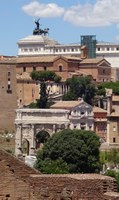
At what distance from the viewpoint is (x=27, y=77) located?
65.4m

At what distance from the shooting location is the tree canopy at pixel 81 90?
5944cm

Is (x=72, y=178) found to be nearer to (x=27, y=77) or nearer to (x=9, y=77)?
(x=9, y=77)

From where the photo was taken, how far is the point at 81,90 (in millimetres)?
60500

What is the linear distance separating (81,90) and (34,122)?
11752mm

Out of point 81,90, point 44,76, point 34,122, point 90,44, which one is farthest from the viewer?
point 90,44

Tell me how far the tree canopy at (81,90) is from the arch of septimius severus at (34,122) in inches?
365

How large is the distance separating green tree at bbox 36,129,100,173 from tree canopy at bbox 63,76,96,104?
1036 inches

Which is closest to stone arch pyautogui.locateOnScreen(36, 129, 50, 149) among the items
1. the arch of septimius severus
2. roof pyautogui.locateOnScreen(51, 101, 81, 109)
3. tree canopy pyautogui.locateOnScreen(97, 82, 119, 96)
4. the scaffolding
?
the arch of septimius severus

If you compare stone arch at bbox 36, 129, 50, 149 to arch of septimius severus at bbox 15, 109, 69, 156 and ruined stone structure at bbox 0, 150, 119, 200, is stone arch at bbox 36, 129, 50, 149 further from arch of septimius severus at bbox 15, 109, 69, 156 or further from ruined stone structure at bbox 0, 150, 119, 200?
A: ruined stone structure at bbox 0, 150, 119, 200

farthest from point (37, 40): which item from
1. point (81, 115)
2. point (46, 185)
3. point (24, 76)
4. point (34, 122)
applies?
point (46, 185)

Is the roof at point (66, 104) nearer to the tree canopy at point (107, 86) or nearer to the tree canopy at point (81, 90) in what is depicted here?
the tree canopy at point (81, 90)

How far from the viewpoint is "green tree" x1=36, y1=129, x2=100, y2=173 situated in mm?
28391

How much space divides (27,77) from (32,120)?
16.2 m

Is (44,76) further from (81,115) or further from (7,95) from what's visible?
(81,115)
